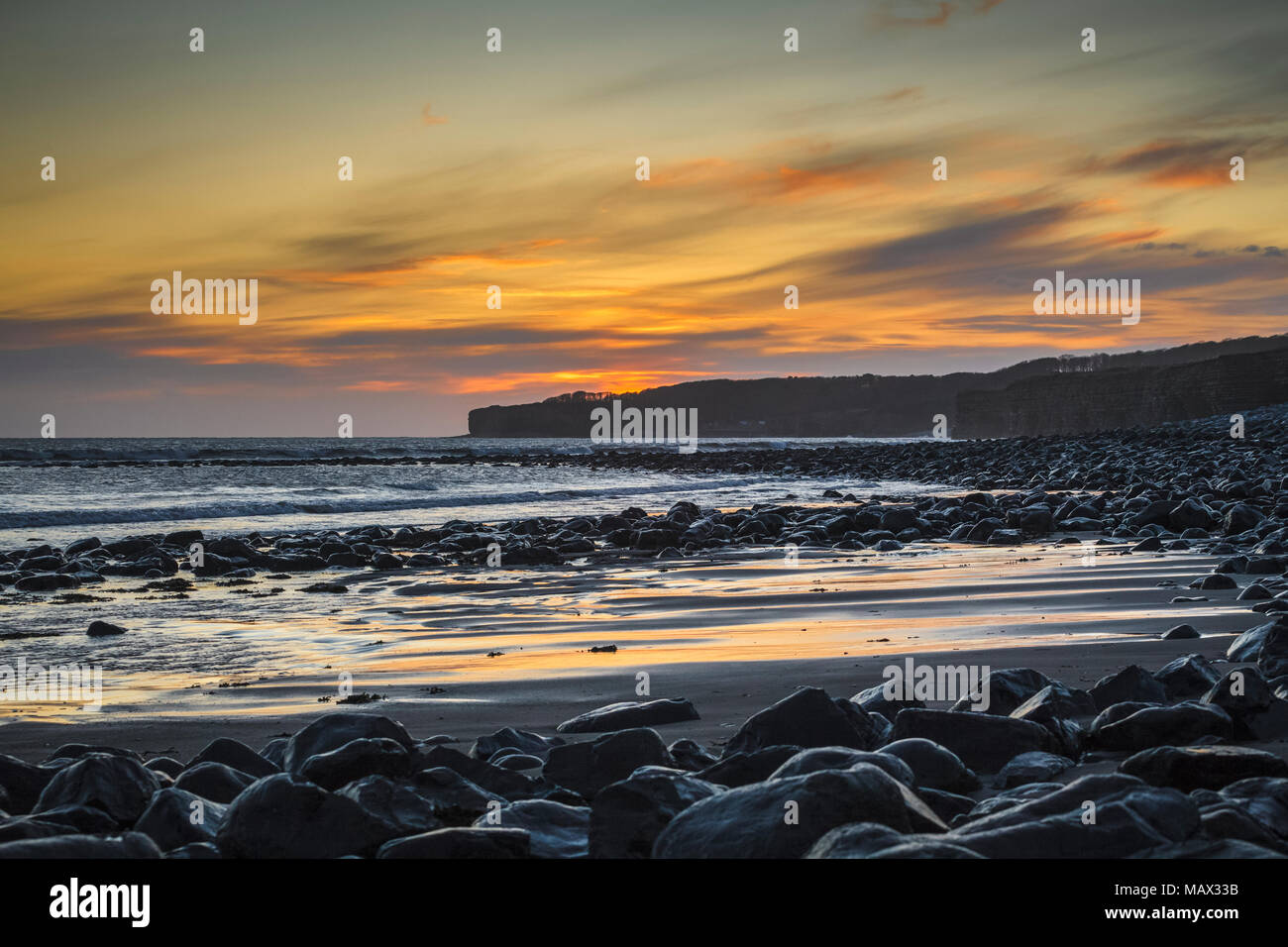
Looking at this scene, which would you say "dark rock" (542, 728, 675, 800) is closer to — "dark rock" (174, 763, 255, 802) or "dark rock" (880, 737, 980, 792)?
"dark rock" (880, 737, 980, 792)

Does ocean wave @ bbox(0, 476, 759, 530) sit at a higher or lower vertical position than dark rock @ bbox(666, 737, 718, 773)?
higher

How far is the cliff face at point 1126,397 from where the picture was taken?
58.0 meters

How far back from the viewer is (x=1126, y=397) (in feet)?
235

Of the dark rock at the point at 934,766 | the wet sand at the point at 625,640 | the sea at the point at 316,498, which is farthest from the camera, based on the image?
the sea at the point at 316,498

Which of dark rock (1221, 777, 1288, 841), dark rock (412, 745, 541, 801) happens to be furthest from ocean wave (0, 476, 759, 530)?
dark rock (1221, 777, 1288, 841)

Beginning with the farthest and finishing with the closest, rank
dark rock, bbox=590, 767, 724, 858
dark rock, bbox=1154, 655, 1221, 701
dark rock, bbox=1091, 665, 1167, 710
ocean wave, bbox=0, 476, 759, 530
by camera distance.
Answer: ocean wave, bbox=0, 476, 759, 530
dark rock, bbox=1154, 655, 1221, 701
dark rock, bbox=1091, 665, 1167, 710
dark rock, bbox=590, 767, 724, 858

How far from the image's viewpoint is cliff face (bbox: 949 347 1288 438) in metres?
58.0

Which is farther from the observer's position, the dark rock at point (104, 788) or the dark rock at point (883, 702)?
the dark rock at point (883, 702)

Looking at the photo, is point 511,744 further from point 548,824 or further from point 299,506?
point 299,506

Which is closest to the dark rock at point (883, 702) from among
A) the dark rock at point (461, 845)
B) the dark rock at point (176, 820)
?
the dark rock at point (461, 845)

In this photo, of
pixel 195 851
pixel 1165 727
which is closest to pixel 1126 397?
pixel 1165 727

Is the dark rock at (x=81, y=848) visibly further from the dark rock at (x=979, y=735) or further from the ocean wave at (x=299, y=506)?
the ocean wave at (x=299, y=506)
